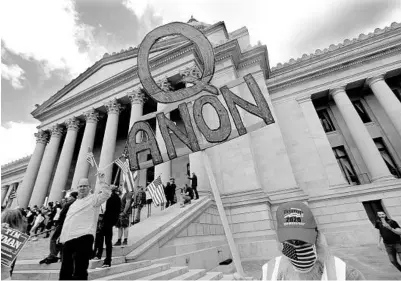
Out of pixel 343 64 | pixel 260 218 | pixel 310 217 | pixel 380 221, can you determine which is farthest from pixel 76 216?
pixel 343 64

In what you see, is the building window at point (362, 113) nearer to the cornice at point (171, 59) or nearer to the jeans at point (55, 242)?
the cornice at point (171, 59)

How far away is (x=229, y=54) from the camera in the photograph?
1611 centimetres

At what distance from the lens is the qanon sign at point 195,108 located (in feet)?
13.0

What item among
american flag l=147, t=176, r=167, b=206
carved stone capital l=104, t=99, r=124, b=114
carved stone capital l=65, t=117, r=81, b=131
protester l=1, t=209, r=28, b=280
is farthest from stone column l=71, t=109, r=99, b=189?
protester l=1, t=209, r=28, b=280

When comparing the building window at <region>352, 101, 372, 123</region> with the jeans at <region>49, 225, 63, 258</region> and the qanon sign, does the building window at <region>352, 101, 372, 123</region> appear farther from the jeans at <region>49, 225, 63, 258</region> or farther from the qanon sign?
the jeans at <region>49, 225, 63, 258</region>

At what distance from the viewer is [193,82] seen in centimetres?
444

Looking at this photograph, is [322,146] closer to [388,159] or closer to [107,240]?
[388,159]

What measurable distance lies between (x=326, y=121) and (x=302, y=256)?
62.6ft

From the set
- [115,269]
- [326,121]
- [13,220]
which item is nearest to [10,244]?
[13,220]

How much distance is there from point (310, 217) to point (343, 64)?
19282 millimetres

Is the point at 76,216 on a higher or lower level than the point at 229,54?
lower

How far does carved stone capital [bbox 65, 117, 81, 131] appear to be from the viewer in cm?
2074

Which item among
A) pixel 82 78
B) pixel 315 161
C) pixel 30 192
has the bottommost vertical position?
pixel 315 161

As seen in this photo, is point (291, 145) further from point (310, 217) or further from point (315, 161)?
point (310, 217)
